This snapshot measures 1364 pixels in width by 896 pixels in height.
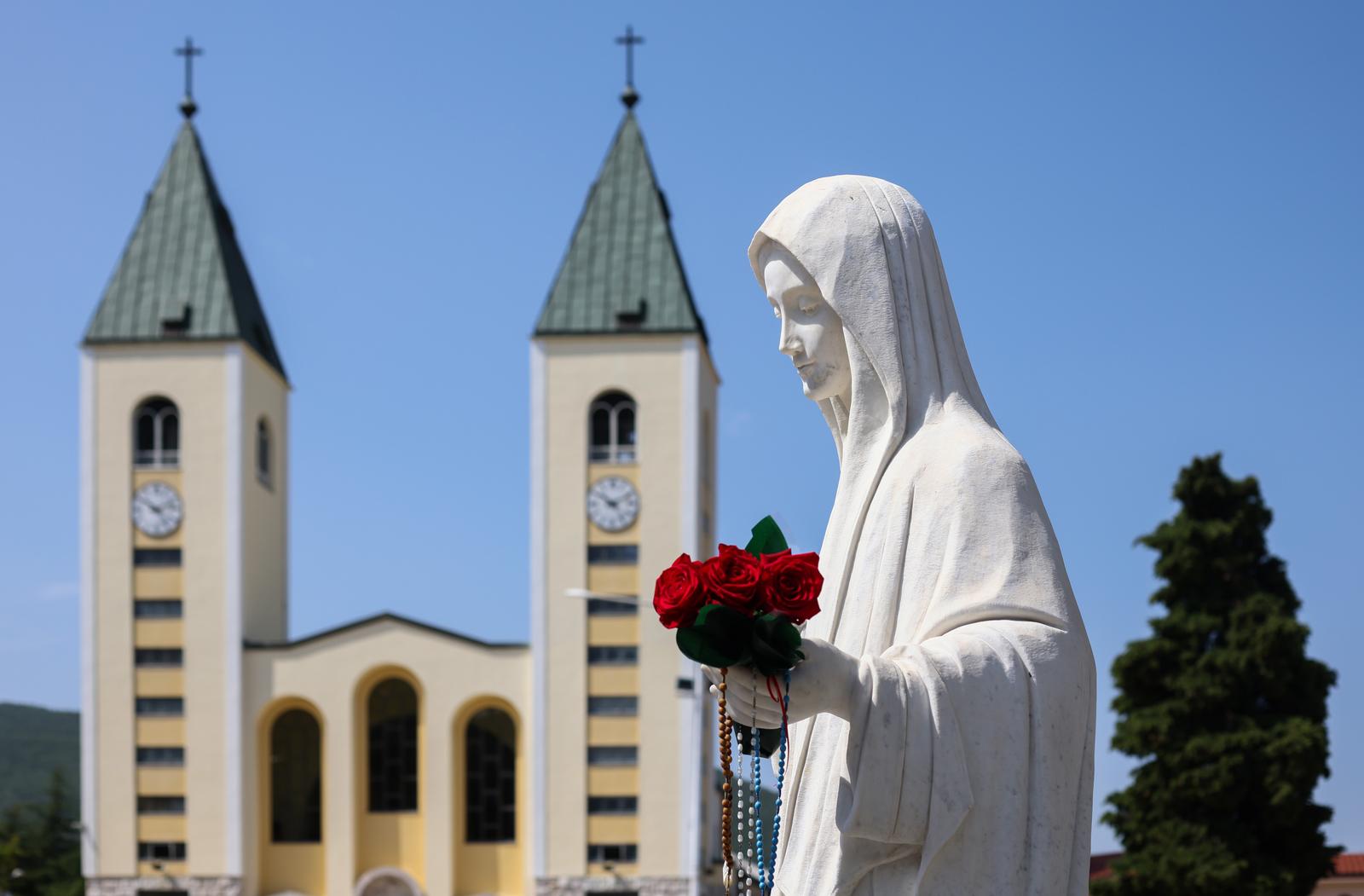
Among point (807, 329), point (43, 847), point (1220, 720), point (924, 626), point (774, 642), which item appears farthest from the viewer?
point (43, 847)

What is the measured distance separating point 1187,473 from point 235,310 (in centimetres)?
2894

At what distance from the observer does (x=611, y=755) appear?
5091 cm

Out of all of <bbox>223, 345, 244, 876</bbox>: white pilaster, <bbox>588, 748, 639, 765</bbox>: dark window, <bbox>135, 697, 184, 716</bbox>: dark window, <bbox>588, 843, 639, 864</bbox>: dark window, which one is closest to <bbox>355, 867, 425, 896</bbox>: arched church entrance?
<bbox>223, 345, 244, 876</bbox>: white pilaster

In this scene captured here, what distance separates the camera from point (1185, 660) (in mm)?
31531

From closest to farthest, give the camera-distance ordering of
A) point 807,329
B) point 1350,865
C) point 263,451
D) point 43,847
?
point 807,329
point 1350,865
point 263,451
point 43,847

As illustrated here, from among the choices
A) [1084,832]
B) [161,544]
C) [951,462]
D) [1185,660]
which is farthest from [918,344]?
[161,544]

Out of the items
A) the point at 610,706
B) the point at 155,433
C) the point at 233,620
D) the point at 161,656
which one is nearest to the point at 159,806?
the point at 161,656

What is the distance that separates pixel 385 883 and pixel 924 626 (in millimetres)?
50250

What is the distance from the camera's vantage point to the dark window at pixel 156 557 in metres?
52.4

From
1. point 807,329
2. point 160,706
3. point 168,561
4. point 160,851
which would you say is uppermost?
point 168,561

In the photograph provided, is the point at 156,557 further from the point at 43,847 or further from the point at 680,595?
the point at 680,595

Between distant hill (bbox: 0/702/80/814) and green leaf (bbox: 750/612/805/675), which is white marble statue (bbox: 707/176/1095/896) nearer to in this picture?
green leaf (bbox: 750/612/805/675)

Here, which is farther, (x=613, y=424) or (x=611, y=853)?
(x=613, y=424)

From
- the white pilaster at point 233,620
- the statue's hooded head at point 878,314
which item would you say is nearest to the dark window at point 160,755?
the white pilaster at point 233,620
